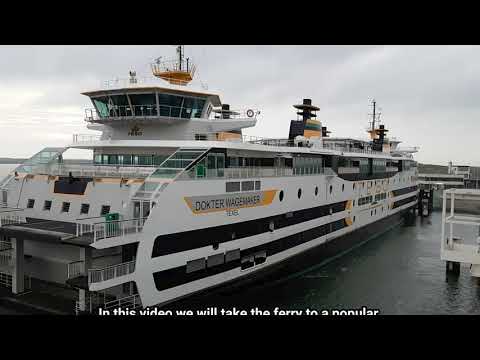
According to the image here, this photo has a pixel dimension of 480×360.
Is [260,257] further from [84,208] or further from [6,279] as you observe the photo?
[6,279]

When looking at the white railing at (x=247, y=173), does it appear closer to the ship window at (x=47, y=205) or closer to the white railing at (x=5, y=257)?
the ship window at (x=47, y=205)

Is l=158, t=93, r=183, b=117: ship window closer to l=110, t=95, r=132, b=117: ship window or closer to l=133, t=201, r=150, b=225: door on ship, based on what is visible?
l=110, t=95, r=132, b=117: ship window

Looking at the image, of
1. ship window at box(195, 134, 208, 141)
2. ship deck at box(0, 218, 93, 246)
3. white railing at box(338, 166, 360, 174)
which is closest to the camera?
ship deck at box(0, 218, 93, 246)

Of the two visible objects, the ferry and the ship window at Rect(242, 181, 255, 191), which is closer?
the ferry

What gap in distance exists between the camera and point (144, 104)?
1895cm

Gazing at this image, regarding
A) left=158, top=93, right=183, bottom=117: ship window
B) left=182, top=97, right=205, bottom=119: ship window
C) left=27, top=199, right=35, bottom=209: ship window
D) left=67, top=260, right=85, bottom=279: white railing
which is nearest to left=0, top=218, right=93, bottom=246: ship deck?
left=67, top=260, right=85, bottom=279: white railing

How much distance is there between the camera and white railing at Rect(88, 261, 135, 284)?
1314cm

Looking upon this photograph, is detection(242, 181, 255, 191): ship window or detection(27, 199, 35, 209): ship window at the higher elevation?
detection(242, 181, 255, 191): ship window

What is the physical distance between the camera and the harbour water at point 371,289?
63.9 feet

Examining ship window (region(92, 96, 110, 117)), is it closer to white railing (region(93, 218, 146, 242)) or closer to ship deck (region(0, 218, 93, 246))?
ship deck (region(0, 218, 93, 246))

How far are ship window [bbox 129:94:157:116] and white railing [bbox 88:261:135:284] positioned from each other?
26.2 ft

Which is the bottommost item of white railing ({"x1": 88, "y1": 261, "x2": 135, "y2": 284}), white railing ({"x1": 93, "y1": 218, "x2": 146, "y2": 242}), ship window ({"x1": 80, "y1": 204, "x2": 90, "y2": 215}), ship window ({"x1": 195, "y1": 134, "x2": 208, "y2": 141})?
white railing ({"x1": 88, "y1": 261, "x2": 135, "y2": 284})

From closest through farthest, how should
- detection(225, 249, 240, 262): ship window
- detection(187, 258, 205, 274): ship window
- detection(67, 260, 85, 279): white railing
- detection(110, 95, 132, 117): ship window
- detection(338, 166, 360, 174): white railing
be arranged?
detection(67, 260, 85, 279): white railing < detection(187, 258, 205, 274): ship window < detection(225, 249, 240, 262): ship window < detection(110, 95, 132, 117): ship window < detection(338, 166, 360, 174): white railing

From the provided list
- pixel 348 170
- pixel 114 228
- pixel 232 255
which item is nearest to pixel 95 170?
pixel 114 228
